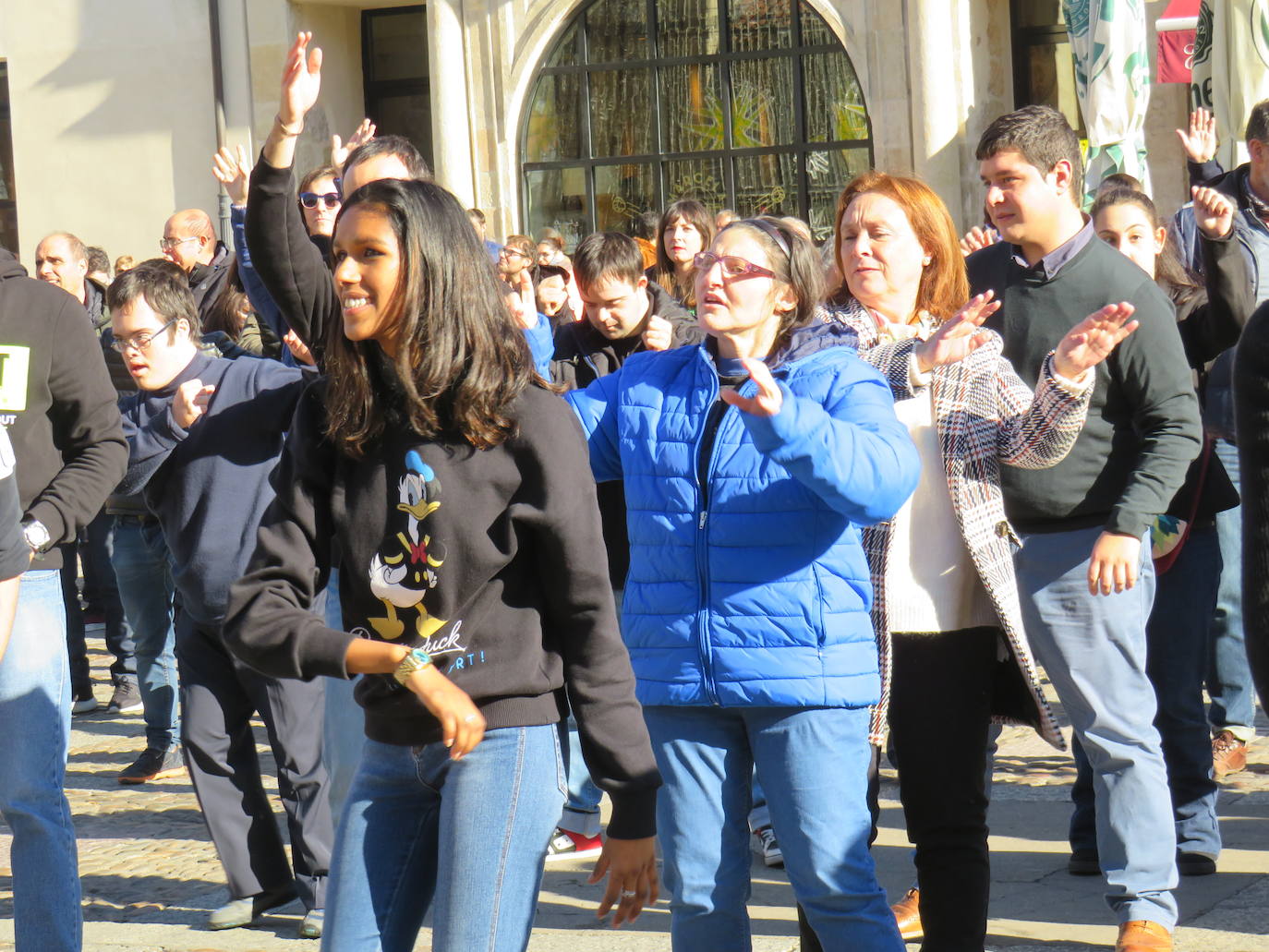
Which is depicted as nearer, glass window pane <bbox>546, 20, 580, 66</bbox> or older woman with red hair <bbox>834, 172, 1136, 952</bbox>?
older woman with red hair <bbox>834, 172, 1136, 952</bbox>

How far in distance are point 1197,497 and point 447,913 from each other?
3.14 metres

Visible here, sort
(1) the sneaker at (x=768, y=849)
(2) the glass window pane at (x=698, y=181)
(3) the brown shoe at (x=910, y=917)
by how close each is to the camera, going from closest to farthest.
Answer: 1. (3) the brown shoe at (x=910, y=917)
2. (1) the sneaker at (x=768, y=849)
3. (2) the glass window pane at (x=698, y=181)

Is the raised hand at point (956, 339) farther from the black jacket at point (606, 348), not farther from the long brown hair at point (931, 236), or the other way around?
the black jacket at point (606, 348)

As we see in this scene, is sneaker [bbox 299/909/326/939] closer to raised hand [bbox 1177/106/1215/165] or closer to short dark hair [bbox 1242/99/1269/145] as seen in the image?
short dark hair [bbox 1242/99/1269/145]

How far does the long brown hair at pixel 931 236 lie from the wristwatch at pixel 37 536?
202 centimetres

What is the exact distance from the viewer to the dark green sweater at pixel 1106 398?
4406 millimetres

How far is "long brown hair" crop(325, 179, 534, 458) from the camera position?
2.84 metres

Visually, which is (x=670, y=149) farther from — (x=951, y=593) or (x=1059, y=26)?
(x=951, y=593)

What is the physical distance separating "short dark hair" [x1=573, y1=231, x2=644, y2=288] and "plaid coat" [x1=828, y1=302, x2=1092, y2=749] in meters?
2.27

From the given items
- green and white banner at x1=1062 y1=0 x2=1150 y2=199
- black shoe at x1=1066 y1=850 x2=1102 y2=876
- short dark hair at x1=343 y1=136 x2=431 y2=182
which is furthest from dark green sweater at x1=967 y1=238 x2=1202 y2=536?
green and white banner at x1=1062 y1=0 x2=1150 y2=199

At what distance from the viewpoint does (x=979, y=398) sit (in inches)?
161

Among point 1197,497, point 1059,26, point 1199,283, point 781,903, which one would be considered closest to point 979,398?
point 1197,497

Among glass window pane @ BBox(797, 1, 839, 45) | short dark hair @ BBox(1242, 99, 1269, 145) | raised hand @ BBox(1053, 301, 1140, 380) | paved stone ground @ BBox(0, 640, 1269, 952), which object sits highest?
glass window pane @ BBox(797, 1, 839, 45)

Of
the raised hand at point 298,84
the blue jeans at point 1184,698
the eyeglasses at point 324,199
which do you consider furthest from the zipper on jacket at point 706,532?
the blue jeans at point 1184,698
